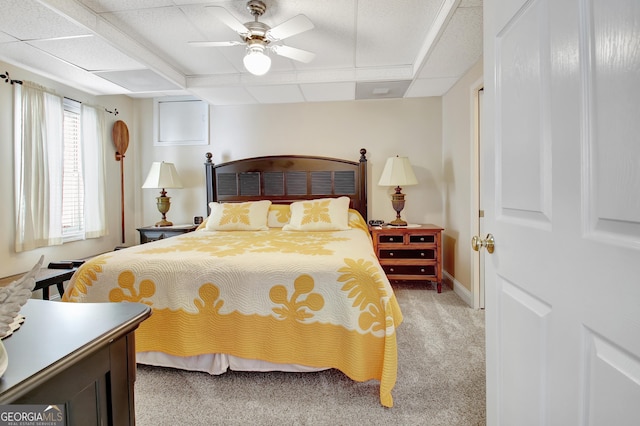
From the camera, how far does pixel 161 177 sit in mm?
3816

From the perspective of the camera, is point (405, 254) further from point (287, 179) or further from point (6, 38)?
point (6, 38)

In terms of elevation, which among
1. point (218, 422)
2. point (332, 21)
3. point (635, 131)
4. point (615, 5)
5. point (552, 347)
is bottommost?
point (218, 422)

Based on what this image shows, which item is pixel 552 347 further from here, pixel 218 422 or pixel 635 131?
pixel 218 422

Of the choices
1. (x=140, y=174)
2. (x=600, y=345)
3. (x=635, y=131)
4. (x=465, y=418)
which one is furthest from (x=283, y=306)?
(x=140, y=174)

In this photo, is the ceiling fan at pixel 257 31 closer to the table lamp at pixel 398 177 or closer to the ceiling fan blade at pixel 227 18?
the ceiling fan blade at pixel 227 18

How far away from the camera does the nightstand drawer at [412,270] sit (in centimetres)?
343

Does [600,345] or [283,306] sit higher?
[600,345]

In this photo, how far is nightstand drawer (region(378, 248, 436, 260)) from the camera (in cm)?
345

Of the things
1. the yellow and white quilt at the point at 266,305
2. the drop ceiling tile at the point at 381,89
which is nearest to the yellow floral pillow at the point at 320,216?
the yellow and white quilt at the point at 266,305

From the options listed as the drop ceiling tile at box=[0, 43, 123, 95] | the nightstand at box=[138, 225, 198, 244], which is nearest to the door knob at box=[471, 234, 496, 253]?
the nightstand at box=[138, 225, 198, 244]

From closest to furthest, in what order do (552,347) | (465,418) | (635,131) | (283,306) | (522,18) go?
(635,131) < (552,347) < (522,18) < (465,418) < (283,306)

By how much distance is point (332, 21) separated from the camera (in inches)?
94.4

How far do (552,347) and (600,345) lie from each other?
0.17 metres
